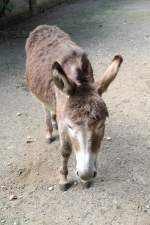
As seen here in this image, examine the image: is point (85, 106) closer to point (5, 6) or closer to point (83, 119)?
point (83, 119)

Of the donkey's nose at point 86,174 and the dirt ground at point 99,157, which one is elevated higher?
the donkey's nose at point 86,174

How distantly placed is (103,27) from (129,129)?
4.74 meters

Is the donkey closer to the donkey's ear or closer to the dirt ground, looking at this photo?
the donkey's ear

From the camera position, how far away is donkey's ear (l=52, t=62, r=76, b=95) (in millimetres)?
A: 3596

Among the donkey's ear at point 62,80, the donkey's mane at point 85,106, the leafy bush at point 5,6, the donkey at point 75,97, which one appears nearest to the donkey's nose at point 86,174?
the donkey at point 75,97

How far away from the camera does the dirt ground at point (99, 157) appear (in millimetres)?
4266

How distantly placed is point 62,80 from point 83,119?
1.18ft

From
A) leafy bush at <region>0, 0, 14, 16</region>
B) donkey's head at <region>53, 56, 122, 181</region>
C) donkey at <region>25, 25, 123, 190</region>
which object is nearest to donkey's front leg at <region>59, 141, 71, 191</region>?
donkey at <region>25, 25, 123, 190</region>

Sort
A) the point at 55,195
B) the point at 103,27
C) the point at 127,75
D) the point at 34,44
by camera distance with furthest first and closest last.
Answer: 1. the point at 103,27
2. the point at 127,75
3. the point at 34,44
4. the point at 55,195

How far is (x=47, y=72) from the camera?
4840 millimetres

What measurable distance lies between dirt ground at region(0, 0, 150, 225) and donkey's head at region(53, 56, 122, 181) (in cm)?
76

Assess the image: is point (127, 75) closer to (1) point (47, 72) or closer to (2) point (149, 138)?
(2) point (149, 138)

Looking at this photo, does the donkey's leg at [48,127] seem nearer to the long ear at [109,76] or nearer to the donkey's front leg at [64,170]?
the donkey's front leg at [64,170]

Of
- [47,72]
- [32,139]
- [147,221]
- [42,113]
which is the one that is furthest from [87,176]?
[42,113]
